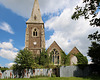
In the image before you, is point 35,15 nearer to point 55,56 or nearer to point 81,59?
point 55,56

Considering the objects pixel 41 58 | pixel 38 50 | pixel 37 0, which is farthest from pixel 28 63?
pixel 37 0

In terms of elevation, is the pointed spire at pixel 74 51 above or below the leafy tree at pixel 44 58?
above

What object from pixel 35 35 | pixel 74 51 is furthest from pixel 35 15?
pixel 74 51

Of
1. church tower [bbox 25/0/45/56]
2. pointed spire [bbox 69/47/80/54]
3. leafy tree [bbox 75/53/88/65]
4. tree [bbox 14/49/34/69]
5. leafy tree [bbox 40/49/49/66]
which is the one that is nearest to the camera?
tree [bbox 14/49/34/69]

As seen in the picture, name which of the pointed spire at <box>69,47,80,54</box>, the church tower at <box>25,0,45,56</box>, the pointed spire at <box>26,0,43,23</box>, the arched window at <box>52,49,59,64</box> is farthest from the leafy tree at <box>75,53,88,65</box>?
the pointed spire at <box>26,0,43,23</box>

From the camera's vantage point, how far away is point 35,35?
32.0m

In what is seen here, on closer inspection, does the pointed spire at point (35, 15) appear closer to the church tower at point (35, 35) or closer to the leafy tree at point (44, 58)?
the church tower at point (35, 35)

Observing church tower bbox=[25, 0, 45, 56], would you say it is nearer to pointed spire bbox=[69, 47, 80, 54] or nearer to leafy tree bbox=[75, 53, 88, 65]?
pointed spire bbox=[69, 47, 80, 54]

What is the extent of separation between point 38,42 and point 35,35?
252 centimetres

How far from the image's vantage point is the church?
1167 inches

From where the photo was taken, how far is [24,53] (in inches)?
797

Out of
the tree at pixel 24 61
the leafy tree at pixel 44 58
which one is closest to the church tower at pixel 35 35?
the leafy tree at pixel 44 58

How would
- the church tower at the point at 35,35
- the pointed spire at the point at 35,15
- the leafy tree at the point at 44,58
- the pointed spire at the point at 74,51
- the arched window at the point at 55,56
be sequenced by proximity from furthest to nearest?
1. the pointed spire at the point at 35,15
2. the church tower at the point at 35,35
3. the pointed spire at the point at 74,51
4. the arched window at the point at 55,56
5. the leafy tree at the point at 44,58

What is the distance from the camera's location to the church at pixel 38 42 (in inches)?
1167
